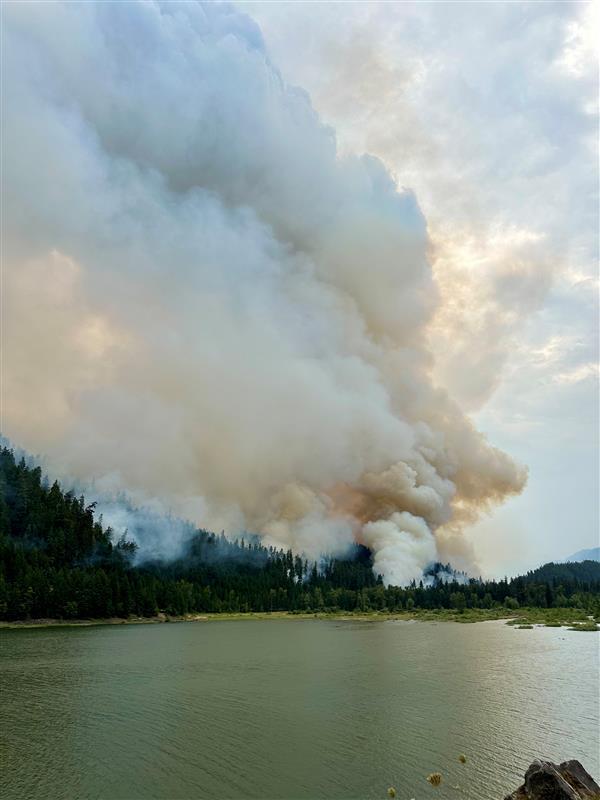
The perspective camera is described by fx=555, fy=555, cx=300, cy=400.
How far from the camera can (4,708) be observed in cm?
5325

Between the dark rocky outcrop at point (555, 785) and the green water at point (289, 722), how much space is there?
458 centimetres

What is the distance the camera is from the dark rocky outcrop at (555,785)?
25828mm

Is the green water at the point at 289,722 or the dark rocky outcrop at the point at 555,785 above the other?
the dark rocky outcrop at the point at 555,785

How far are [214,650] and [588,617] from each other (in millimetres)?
132115

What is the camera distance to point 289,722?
156 ft

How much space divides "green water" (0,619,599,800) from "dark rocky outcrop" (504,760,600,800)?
4582 mm

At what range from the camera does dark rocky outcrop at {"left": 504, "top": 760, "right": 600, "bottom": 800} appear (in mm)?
25828

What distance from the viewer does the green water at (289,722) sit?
34.0 m

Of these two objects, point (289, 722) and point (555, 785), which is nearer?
point (555, 785)

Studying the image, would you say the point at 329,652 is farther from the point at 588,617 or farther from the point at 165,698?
the point at 588,617

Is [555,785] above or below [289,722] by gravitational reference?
above

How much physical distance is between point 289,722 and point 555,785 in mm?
26727

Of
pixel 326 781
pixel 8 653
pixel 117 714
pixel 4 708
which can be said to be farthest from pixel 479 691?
pixel 8 653

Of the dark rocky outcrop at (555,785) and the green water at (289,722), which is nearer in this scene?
the dark rocky outcrop at (555,785)
